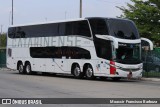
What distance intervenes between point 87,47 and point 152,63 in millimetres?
5118

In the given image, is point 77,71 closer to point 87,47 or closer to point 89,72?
point 89,72

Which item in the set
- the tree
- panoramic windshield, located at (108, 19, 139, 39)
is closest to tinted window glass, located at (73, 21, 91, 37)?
panoramic windshield, located at (108, 19, 139, 39)

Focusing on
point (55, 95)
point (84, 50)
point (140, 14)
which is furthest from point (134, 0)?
point (55, 95)

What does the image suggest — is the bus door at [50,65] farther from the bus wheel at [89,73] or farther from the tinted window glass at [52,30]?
the bus wheel at [89,73]

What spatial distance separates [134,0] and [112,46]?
17893 millimetres

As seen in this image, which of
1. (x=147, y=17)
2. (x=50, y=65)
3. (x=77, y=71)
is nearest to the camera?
(x=77, y=71)

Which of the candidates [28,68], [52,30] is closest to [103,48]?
[52,30]

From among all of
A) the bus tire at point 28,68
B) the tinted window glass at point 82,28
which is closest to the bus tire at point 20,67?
the bus tire at point 28,68

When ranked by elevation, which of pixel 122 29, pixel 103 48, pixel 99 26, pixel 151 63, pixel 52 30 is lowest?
pixel 151 63

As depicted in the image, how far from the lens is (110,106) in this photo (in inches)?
531

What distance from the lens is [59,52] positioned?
101ft

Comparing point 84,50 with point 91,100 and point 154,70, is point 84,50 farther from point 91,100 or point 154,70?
point 91,100

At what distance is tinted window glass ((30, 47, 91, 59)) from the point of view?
2827cm

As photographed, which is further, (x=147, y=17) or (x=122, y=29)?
(x=147, y=17)
